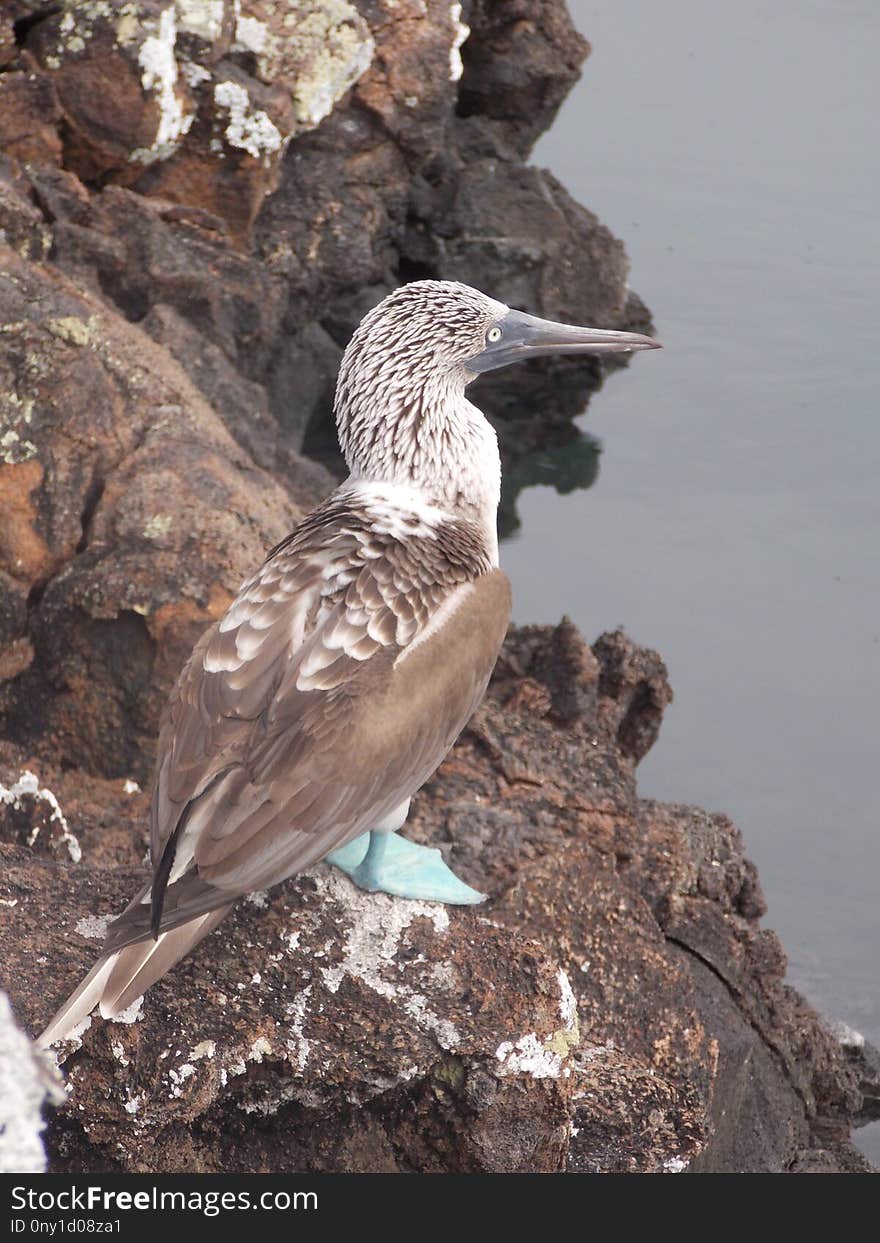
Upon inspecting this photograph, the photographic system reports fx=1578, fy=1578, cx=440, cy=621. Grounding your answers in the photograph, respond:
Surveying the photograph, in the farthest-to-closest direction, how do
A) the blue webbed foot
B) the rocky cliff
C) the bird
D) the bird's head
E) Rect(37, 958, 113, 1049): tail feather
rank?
the bird's head
the blue webbed foot
the rocky cliff
the bird
Rect(37, 958, 113, 1049): tail feather

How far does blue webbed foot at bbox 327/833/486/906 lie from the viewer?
4.16 meters

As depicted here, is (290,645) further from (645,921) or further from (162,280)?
(162,280)

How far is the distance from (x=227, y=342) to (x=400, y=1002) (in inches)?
182

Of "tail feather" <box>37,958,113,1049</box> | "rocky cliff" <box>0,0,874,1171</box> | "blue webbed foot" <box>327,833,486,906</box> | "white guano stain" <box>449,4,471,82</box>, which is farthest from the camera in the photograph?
"white guano stain" <box>449,4,471,82</box>

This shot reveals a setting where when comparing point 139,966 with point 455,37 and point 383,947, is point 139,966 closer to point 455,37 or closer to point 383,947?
point 383,947

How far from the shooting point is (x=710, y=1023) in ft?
17.3

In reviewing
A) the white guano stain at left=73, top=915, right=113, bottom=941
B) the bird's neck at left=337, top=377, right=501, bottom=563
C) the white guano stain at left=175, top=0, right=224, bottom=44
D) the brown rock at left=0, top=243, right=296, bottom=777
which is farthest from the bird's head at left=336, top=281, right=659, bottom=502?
the white guano stain at left=175, top=0, right=224, bottom=44

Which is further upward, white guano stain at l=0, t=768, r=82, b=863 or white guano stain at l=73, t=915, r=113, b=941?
white guano stain at l=0, t=768, r=82, b=863

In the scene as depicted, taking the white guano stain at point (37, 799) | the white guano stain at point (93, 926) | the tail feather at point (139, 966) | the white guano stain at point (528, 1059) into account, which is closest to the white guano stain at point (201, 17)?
the white guano stain at point (37, 799)

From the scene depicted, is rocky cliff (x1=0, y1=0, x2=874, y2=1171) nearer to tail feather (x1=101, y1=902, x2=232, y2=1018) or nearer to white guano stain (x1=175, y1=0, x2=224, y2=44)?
white guano stain (x1=175, y1=0, x2=224, y2=44)

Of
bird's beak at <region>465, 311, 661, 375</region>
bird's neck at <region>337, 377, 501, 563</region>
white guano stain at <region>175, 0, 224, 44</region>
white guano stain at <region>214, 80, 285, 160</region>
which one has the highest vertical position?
white guano stain at <region>175, 0, 224, 44</region>

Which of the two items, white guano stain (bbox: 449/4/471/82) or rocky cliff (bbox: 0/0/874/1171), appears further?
white guano stain (bbox: 449/4/471/82)

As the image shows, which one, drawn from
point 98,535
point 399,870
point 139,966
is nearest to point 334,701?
point 399,870

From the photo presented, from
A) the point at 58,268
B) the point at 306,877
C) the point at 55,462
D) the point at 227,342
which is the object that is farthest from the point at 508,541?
the point at 306,877
